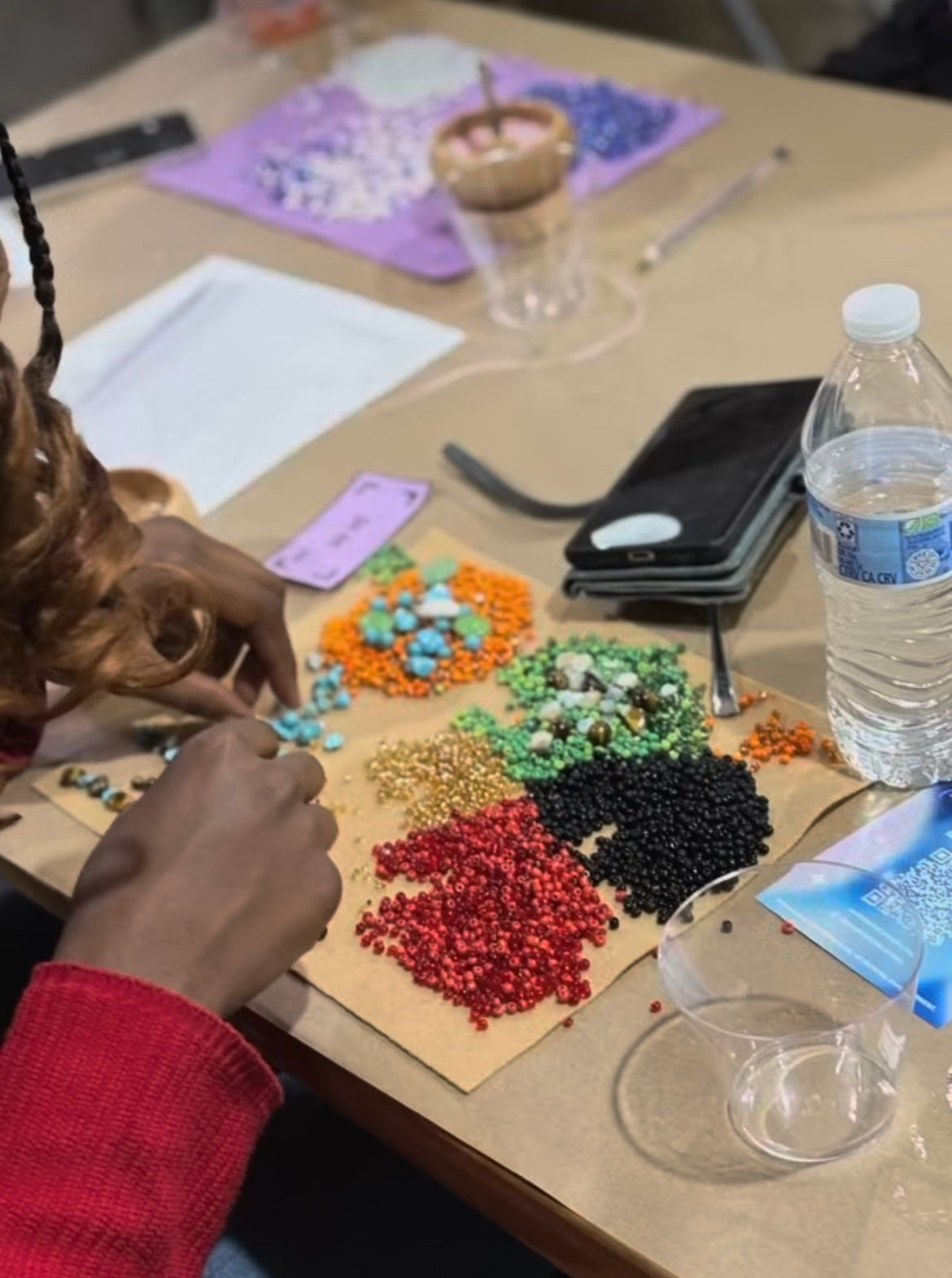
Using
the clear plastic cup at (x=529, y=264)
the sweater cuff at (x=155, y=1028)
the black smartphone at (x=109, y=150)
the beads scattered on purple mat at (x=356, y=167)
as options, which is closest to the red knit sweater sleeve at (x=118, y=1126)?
the sweater cuff at (x=155, y=1028)

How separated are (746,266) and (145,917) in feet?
2.79

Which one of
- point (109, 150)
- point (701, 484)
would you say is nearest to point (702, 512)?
point (701, 484)

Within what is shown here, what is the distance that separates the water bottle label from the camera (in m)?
0.79

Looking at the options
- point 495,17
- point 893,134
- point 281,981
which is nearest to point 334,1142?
point 281,981

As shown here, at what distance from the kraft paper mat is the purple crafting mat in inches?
21.1

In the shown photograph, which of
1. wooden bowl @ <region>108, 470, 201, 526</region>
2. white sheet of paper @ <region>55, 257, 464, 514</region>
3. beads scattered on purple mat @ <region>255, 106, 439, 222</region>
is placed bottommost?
white sheet of paper @ <region>55, 257, 464, 514</region>

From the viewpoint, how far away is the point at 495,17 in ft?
6.15

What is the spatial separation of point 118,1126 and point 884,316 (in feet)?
1.85

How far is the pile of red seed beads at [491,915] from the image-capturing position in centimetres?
82

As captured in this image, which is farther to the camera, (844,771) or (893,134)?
(893,134)

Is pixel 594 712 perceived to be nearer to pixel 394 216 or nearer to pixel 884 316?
pixel 884 316

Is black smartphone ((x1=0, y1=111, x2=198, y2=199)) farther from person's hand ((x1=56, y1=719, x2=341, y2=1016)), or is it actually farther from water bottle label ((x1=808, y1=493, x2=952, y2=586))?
water bottle label ((x1=808, y1=493, x2=952, y2=586))

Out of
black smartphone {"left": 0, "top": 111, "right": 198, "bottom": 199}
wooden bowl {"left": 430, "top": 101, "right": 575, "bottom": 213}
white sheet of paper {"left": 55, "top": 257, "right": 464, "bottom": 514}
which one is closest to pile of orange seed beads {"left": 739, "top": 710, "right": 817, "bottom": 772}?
white sheet of paper {"left": 55, "top": 257, "right": 464, "bottom": 514}

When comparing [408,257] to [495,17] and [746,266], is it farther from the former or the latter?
[495,17]
